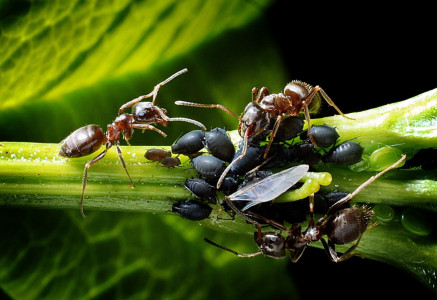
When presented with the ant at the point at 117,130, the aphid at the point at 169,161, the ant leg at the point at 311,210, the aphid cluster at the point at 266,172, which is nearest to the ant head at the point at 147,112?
the ant at the point at 117,130

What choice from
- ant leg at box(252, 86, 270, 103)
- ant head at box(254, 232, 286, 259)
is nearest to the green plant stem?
ant head at box(254, 232, 286, 259)

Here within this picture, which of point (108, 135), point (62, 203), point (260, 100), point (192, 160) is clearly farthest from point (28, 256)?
point (260, 100)

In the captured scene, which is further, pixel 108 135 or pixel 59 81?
pixel 59 81

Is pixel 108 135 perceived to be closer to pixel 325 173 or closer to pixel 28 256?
pixel 28 256

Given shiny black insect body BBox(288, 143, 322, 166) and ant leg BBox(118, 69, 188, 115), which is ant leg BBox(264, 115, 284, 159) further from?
ant leg BBox(118, 69, 188, 115)

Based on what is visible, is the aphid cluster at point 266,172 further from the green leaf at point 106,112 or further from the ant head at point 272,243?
the green leaf at point 106,112

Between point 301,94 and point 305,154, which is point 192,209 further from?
point 301,94

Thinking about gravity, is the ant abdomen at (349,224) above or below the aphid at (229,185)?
below
